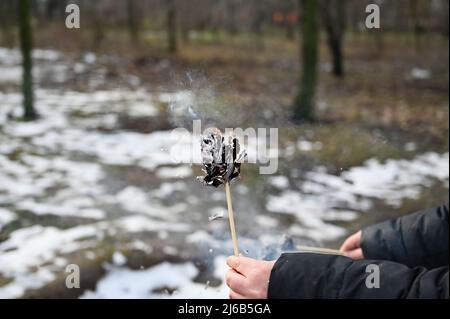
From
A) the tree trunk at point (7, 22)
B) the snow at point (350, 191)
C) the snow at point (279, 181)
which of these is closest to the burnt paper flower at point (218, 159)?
the snow at point (350, 191)

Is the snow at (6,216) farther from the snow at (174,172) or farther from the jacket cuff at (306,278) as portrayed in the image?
the jacket cuff at (306,278)

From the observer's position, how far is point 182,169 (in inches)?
240

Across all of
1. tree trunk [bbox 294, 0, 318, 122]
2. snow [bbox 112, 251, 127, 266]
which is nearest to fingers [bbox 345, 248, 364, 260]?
snow [bbox 112, 251, 127, 266]

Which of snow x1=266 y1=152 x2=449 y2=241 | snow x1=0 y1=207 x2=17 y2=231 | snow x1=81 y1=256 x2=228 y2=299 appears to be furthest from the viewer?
snow x1=266 y1=152 x2=449 y2=241

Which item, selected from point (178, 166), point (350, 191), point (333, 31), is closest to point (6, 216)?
point (178, 166)

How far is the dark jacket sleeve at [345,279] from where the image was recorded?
1567mm

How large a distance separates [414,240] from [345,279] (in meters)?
0.82

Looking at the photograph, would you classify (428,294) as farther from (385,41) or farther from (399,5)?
(385,41)

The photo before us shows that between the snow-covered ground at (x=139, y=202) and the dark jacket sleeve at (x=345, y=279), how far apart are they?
0.71 meters

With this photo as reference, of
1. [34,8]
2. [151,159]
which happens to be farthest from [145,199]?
[34,8]

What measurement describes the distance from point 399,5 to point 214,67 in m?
10.0

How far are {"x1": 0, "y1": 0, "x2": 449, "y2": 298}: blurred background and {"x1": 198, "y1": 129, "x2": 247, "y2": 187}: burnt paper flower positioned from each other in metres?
0.28

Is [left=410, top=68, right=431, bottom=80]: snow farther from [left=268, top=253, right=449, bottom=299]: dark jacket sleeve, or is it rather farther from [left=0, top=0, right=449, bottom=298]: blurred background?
[left=268, top=253, right=449, bottom=299]: dark jacket sleeve

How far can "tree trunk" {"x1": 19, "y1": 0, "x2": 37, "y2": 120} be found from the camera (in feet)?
24.6
